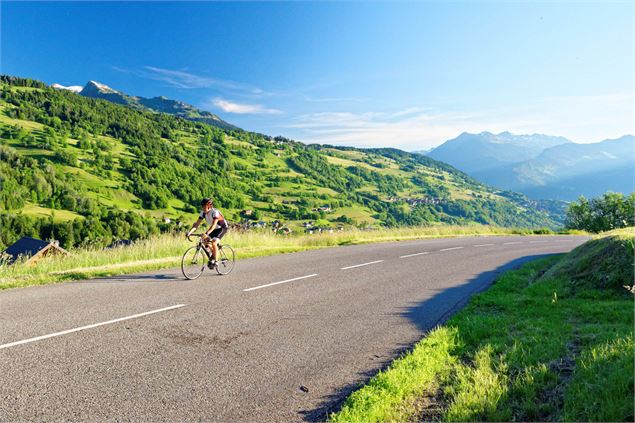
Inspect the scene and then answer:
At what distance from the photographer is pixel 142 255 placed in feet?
45.2

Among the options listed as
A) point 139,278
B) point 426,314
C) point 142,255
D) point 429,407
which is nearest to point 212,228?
point 139,278

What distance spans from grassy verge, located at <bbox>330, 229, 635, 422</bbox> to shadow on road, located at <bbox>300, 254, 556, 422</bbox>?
8.4 inches

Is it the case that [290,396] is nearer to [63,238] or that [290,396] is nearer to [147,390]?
[147,390]

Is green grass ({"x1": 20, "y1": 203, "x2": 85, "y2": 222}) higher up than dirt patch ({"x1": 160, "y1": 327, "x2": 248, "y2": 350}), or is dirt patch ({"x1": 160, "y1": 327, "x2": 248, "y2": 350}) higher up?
green grass ({"x1": 20, "y1": 203, "x2": 85, "y2": 222})

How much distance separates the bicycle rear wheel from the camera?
38.0 feet

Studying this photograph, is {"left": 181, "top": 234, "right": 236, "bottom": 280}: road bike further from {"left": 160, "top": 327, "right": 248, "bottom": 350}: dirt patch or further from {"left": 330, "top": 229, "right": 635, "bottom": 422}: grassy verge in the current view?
{"left": 330, "top": 229, "right": 635, "bottom": 422}: grassy verge

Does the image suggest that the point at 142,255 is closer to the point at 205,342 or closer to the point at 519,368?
the point at 205,342

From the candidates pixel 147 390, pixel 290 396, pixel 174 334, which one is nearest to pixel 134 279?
pixel 174 334

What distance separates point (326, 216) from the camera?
5108 inches

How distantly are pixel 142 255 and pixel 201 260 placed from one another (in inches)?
138

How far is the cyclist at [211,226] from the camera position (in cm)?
1139

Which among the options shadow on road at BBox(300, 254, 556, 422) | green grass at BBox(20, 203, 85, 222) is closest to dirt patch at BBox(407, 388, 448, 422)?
shadow on road at BBox(300, 254, 556, 422)

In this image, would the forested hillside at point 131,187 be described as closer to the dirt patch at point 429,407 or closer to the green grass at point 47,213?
the green grass at point 47,213

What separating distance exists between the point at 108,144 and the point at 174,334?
184 metres
